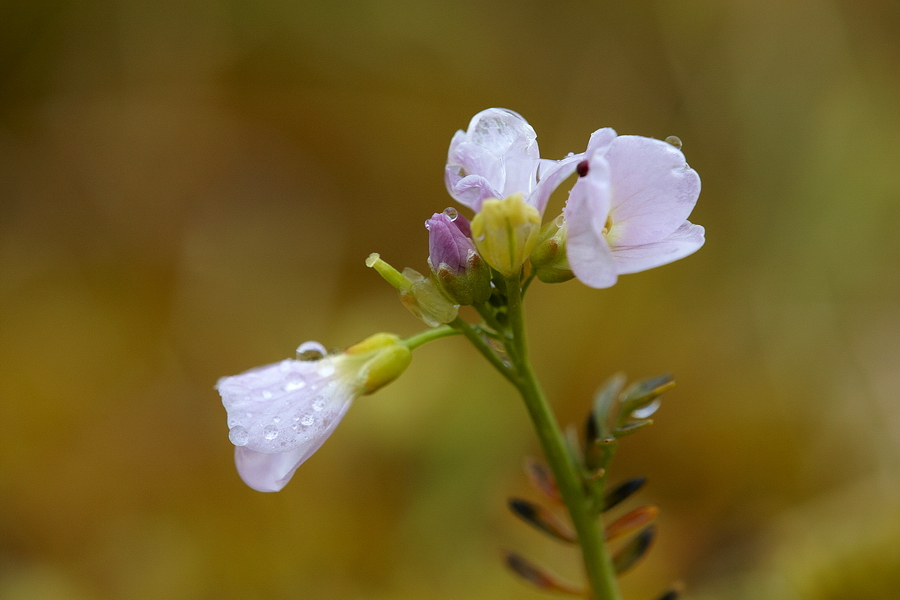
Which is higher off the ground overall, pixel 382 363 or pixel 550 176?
pixel 550 176

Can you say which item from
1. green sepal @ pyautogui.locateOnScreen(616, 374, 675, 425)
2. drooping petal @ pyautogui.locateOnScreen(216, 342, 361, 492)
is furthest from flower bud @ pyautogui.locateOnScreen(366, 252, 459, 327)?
green sepal @ pyautogui.locateOnScreen(616, 374, 675, 425)

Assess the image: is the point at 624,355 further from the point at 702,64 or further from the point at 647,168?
the point at 647,168

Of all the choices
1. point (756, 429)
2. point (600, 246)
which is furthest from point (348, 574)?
point (600, 246)

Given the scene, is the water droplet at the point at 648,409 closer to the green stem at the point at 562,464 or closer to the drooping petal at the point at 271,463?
the green stem at the point at 562,464

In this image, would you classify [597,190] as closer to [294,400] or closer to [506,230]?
[506,230]

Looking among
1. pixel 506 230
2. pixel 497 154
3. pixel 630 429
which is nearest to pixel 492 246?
pixel 506 230

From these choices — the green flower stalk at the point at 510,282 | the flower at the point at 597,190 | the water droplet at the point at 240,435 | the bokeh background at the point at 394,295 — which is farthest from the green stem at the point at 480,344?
the bokeh background at the point at 394,295
